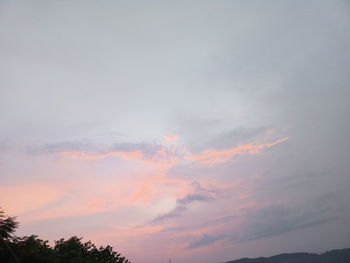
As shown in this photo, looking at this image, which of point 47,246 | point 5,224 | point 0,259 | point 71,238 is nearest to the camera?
point 5,224

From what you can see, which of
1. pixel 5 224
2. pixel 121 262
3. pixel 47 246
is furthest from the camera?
pixel 121 262

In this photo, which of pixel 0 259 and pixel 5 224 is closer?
pixel 5 224

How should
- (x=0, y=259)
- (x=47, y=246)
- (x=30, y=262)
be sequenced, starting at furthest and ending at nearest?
(x=47, y=246), (x=30, y=262), (x=0, y=259)

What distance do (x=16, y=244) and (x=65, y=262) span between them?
102 ft

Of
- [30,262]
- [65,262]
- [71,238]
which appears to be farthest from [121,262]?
[30,262]

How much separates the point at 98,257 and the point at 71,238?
5801mm

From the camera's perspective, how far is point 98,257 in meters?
45.2

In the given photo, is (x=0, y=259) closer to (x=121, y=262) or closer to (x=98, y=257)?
(x=98, y=257)

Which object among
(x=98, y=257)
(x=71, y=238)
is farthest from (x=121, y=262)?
(x=71, y=238)

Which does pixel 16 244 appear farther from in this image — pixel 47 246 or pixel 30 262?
pixel 47 246

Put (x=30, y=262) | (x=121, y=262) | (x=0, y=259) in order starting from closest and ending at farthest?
(x=0, y=259)
(x=30, y=262)
(x=121, y=262)

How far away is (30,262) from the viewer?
29.3 meters

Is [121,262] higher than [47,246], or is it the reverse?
[47,246]

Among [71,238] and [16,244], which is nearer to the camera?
[16,244]
